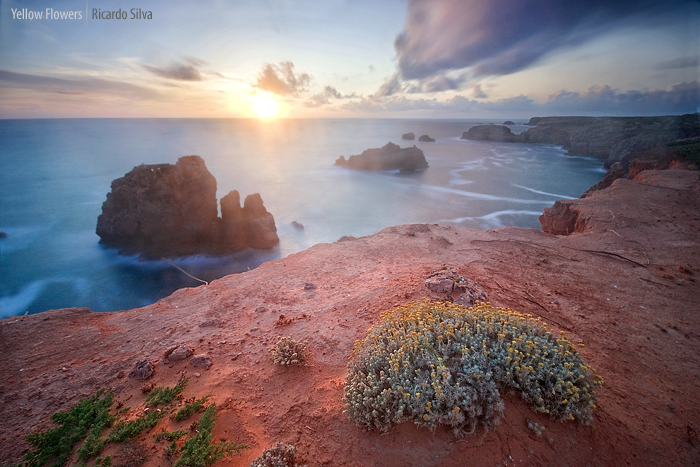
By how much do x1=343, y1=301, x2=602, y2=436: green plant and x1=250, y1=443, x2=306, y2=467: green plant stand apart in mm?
645

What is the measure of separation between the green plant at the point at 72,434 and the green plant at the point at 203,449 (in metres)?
1.01

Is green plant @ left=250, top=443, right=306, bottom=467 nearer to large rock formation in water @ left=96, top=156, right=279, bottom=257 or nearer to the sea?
the sea

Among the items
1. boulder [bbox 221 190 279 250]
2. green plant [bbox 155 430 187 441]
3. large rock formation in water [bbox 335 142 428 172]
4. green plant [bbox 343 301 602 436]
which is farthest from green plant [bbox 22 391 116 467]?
large rock formation in water [bbox 335 142 428 172]

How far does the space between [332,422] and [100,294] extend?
1934 cm

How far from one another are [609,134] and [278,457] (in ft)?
176

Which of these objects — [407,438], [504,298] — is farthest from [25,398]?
[504,298]

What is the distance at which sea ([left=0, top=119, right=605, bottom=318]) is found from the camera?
1661cm

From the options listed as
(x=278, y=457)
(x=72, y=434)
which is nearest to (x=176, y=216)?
(x=72, y=434)

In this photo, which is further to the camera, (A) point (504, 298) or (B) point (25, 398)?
(A) point (504, 298)

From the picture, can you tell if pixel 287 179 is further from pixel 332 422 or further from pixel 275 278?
pixel 332 422

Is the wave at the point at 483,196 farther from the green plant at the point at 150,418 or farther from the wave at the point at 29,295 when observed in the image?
the wave at the point at 29,295

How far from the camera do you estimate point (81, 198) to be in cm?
2758

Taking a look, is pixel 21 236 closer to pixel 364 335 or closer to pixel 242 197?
pixel 242 197

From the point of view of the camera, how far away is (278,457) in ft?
8.09
